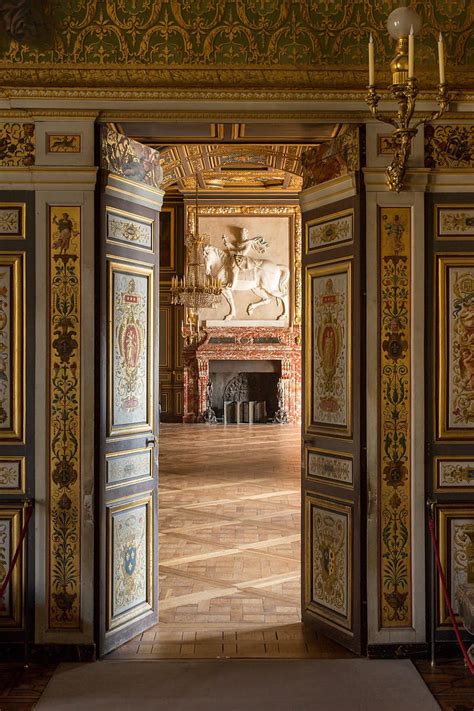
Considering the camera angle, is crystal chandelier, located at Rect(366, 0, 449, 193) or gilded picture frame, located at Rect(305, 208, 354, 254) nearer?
crystal chandelier, located at Rect(366, 0, 449, 193)

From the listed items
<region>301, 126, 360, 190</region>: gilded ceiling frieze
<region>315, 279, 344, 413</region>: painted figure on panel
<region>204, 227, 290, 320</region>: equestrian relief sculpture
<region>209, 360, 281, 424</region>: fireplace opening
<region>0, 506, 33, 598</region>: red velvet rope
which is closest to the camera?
<region>0, 506, 33, 598</region>: red velvet rope

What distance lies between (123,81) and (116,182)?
0.53 meters

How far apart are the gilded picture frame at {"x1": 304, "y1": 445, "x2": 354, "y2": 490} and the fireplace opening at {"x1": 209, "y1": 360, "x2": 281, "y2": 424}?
475 inches

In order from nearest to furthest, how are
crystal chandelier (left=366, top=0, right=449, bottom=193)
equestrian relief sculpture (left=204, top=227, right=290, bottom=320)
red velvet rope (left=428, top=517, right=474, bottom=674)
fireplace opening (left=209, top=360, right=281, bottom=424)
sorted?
crystal chandelier (left=366, top=0, right=449, bottom=193)
red velvet rope (left=428, top=517, right=474, bottom=674)
equestrian relief sculpture (left=204, top=227, right=290, bottom=320)
fireplace opening (left=209, top=360, right=281, bottom=424)

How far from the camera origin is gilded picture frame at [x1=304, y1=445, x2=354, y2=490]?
160 inches

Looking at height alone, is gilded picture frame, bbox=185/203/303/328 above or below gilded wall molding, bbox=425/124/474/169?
above

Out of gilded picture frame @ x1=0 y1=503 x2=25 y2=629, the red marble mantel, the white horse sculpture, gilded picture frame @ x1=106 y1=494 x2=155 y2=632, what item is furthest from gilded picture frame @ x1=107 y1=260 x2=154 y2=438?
the white horse sculpture

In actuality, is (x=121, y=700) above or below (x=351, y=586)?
below

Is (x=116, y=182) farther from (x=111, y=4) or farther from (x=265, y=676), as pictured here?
(x=265, y=676)

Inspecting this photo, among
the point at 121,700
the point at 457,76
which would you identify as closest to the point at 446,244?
the point at 457,76

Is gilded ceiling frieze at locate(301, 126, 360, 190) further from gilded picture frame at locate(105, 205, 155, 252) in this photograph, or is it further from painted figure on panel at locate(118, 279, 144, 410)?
painted figure on panel at locate(118, 279, 144, 410)

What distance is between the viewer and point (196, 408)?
16547 mm

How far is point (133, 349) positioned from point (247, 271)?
12214 millimetres

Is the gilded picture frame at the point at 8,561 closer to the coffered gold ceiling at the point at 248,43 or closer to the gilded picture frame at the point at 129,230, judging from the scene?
the gilded picture frame at the point at 129,230
